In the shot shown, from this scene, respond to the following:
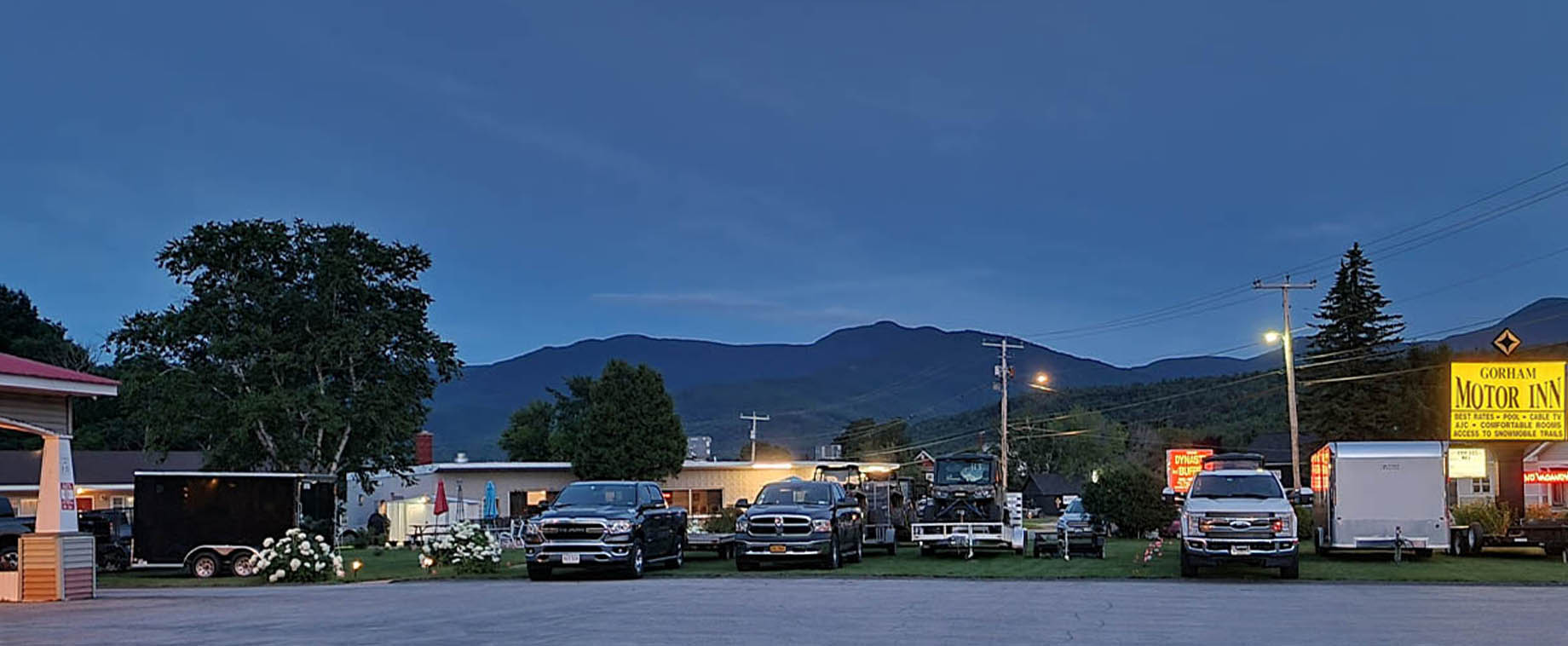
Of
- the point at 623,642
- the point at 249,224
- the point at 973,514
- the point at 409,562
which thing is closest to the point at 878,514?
the point at 973,514

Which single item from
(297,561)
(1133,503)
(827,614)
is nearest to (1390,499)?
(827,614)

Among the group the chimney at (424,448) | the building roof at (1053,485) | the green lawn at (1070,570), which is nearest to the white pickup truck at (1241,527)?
the green lawn at (1070,570)

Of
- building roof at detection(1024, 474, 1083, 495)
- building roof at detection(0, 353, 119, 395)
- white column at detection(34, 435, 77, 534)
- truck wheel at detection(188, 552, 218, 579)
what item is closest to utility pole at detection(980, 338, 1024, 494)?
truck wheel at detection(188, 552, 218, 579)

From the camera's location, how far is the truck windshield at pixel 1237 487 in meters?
23.1

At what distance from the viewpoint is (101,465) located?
2110 inches

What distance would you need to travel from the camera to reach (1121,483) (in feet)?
139

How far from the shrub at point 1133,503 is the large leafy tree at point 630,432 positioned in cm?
2003

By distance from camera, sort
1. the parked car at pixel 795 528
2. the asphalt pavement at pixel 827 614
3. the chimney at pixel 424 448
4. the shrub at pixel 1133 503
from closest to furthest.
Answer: the asphalt pavement at pixel 827 614, the parked car at pixel 795 528, the shrub at pixel 1133 503, the chimney at pixel 424 448

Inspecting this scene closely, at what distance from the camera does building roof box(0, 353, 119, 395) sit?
60.6ft

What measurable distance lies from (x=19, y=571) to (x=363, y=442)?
24.7 m

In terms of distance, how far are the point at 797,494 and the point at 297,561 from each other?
9.27 meters

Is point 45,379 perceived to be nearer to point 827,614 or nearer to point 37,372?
point 37,372

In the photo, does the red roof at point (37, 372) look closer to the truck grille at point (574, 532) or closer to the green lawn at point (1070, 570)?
the green lawn at point (1070, 570)

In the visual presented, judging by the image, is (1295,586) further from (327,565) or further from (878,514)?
(327,565)
